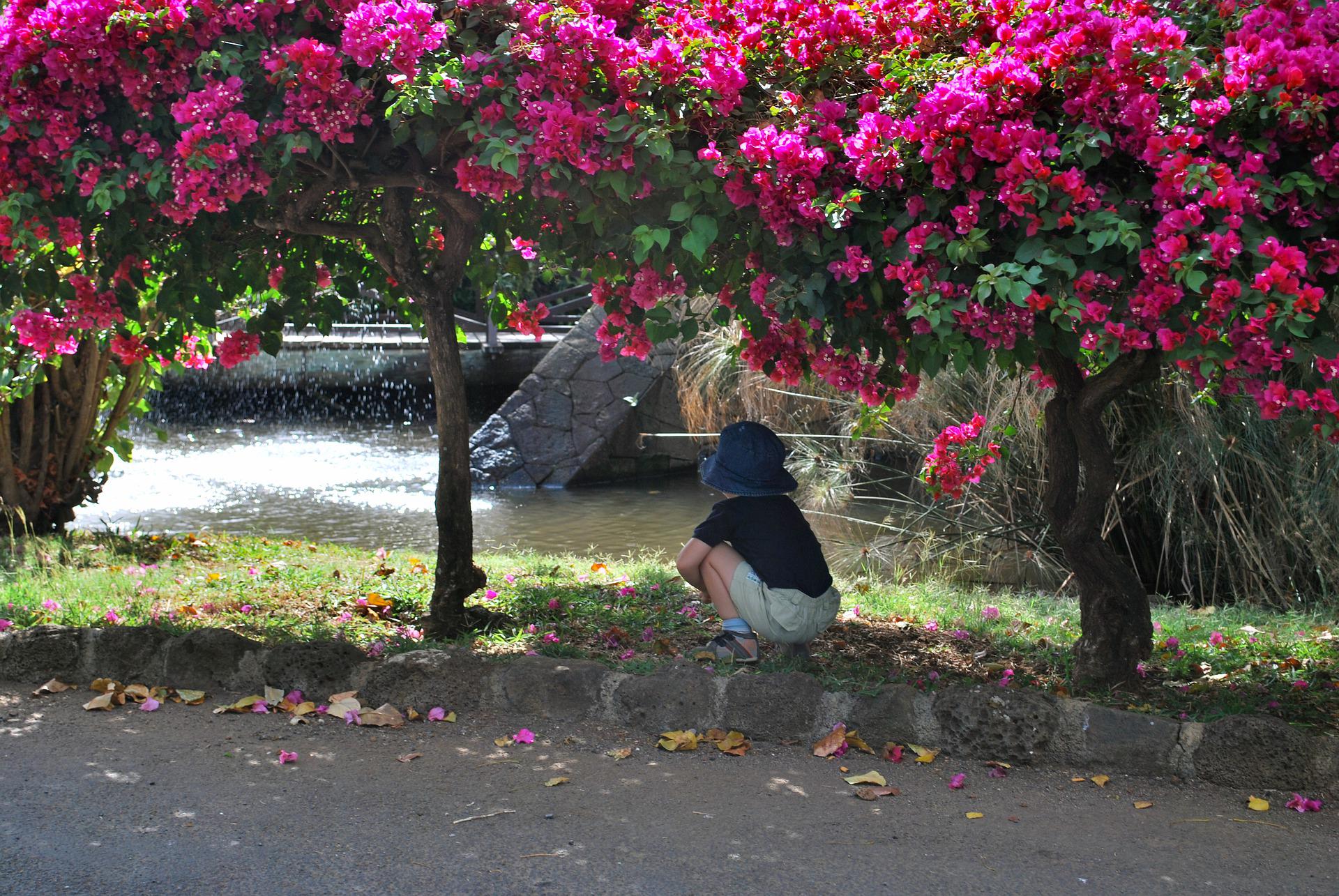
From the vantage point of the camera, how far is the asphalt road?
8.88 ft

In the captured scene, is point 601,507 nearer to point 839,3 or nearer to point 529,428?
point 529,428

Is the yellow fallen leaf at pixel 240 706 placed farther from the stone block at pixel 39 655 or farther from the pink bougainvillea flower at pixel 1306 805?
the pink bougainvillea flower at pixel 1306 805

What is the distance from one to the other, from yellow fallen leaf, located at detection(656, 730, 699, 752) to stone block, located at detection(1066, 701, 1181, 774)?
1070 mm

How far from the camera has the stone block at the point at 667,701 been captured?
144 inches

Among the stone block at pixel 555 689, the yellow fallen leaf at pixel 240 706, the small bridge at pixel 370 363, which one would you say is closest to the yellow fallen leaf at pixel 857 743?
the stone block at pixel 555 689

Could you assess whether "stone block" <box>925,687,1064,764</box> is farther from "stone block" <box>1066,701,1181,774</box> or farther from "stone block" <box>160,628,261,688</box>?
"stone block" <box>160,628,261,688</box>

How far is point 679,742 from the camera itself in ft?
11.6

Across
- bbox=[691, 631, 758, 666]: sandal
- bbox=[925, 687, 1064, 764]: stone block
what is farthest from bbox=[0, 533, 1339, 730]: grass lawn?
bbox=[925, 687, 1064, 764]: stone block

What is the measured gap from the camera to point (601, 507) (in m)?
10.2

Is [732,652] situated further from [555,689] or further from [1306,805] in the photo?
[1306,805]

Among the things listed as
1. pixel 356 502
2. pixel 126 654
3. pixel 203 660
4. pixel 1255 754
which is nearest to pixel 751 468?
pixel 1255 754

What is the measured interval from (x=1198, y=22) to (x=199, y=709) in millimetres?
3564

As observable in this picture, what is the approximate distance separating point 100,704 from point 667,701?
1.83 m

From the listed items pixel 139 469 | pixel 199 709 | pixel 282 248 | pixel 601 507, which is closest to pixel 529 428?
pixel 601 507
